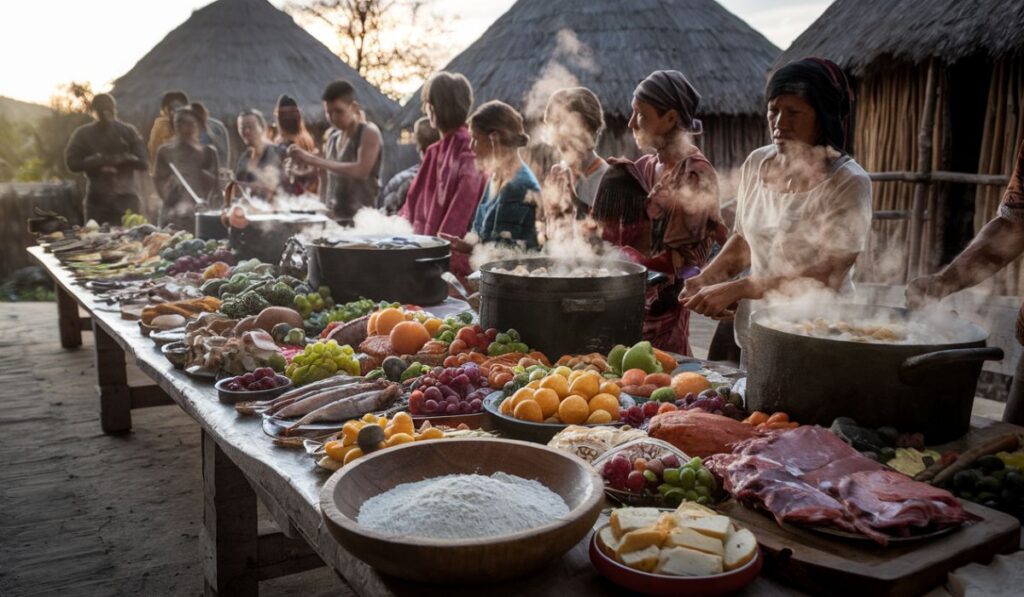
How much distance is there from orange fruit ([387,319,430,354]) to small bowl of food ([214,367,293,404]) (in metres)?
0.47

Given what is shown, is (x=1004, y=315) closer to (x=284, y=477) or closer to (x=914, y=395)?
(x=914, y=395)

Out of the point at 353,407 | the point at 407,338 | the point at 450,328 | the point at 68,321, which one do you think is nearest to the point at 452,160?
the point at 450,328

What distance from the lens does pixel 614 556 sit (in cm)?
145

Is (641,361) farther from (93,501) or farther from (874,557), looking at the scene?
(93,501)

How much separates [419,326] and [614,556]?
Answer: 6.38 ft

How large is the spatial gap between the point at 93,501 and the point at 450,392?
329 cm

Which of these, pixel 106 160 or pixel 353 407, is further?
pixel 106 160

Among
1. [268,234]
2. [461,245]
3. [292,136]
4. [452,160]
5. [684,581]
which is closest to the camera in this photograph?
[684,581]

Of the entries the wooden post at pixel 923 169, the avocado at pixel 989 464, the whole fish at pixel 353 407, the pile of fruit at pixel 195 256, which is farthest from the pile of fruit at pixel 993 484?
the wooden post at pixel 923 169

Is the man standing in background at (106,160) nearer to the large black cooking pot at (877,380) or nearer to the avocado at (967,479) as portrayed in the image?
the large black cooking pot at (877,380)

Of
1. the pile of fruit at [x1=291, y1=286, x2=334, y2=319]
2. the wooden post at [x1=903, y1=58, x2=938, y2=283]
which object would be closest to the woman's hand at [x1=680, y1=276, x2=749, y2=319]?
the pile of fruit at [x1=291, y1=286, x2=334, y2=319]

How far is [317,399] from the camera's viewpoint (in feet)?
8.18

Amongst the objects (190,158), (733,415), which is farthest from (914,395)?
(190,158)

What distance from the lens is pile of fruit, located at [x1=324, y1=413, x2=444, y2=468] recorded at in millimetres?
1964
